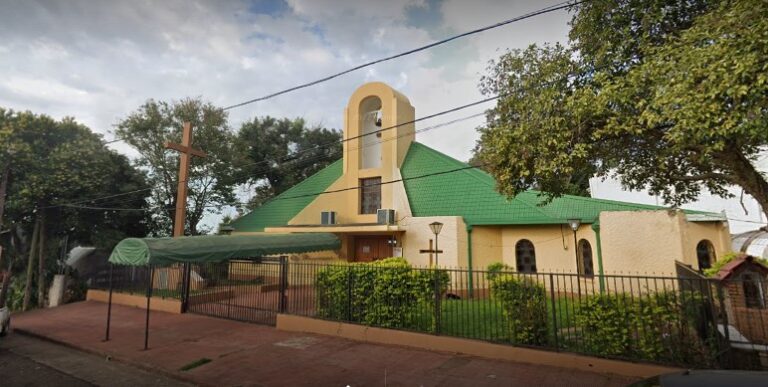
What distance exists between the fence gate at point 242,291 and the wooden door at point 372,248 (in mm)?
7142

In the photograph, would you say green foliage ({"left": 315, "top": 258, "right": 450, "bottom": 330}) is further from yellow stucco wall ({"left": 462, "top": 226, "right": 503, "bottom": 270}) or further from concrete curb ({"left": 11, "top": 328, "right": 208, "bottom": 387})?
yellow stucco wall ({"left": 462, "top": 226, "right": 503, "bottom": 270})

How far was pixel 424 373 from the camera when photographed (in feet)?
21.7

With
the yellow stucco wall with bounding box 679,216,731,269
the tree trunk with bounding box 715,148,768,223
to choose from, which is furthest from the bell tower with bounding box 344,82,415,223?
the tree trunk with bounding box 715,148,768,223

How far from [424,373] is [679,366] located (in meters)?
3.96

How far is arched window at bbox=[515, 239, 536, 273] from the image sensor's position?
15.0 metres

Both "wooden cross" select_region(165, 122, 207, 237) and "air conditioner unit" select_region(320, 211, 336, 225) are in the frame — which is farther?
"air conditioner unit" select_region(320, 211, 336, 225)

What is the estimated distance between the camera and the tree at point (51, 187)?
15.9 m

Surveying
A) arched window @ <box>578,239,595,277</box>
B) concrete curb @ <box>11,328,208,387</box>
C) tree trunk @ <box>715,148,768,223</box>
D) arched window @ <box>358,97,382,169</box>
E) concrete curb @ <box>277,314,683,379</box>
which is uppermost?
arched window @ <box>358,97,382,169</box>

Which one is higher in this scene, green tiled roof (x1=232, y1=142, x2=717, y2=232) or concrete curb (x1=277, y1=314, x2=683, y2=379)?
green tiled roof (x1=232, y1=142, x2=717, y2=232)

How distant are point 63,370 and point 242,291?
4.55m

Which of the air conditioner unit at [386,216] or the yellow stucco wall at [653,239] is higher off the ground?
the air conditioner unit at [386,216]

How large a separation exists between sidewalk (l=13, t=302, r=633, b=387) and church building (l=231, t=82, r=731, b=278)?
414cm

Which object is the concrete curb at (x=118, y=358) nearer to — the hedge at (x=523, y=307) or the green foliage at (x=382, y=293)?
the green foliage at (x=382, y=293)

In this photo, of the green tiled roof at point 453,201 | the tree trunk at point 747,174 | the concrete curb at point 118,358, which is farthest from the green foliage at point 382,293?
the tree trunk at point 747,174
